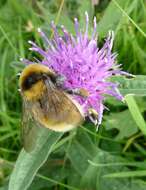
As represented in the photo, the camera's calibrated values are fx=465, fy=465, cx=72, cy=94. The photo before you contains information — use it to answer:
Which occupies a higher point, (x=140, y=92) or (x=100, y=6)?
(x=100, y=6)

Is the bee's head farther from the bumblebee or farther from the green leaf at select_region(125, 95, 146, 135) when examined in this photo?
the green leaf at select_region(125, 95, 146, 135)

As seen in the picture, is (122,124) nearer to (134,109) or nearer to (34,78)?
(134,109)

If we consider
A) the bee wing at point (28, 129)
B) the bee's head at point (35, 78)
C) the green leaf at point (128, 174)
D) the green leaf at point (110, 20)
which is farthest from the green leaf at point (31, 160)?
the green leaf at point (110, 20)

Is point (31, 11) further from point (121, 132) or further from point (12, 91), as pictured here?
point (121, 132)

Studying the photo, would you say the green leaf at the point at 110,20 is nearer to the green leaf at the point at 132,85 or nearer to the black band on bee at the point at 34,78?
the green leaf at the point at 132,85

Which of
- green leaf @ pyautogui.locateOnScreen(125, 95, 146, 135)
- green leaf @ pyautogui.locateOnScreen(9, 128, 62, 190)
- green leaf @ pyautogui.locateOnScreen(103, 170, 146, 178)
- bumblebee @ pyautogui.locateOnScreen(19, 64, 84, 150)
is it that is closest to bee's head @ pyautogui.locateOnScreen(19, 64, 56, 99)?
bumblebee @ pyautogui.locateOnScreen(19, 64, 84, 150)

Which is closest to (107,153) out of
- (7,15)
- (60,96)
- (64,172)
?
(64,172)
